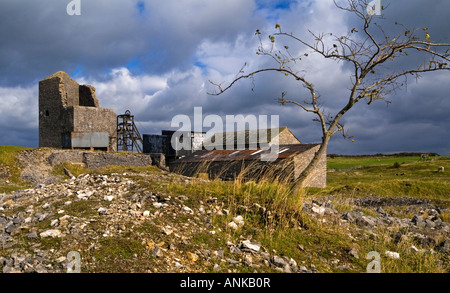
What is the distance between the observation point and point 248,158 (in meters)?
25.8

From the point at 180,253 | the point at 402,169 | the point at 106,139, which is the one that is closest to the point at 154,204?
the point at 180,253

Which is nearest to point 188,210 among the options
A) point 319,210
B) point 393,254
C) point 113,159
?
point 319,210

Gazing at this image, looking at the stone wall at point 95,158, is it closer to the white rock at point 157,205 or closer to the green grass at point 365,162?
the white rock at point 157,205

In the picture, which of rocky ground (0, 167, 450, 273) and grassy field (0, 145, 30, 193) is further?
grassy field (0, 145, 30, 193)

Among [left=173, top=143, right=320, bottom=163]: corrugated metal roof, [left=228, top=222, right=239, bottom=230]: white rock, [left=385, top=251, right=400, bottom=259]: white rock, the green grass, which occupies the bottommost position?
the green grass

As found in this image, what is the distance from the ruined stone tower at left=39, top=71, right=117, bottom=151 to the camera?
32.9 meters

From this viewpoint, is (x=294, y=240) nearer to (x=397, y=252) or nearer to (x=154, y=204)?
(x=397, y=252)

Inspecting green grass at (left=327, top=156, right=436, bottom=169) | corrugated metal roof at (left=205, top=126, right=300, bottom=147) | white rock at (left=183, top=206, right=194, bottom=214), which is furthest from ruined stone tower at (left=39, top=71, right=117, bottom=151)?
green grass at (left=327, top=156, right=436, bottom=169)

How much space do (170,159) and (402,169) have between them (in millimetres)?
29926

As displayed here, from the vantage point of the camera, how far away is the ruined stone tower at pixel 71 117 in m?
32.9

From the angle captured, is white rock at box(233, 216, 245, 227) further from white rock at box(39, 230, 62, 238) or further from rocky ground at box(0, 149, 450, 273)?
white rock at box(39, 230, 62, 238)

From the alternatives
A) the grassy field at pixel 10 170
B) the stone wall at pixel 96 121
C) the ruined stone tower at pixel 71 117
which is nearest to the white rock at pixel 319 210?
the grassy field at pixel 10 170

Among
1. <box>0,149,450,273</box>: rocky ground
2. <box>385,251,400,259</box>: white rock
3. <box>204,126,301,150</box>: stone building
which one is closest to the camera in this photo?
<box>0,149,450,273</box>: rocky ground

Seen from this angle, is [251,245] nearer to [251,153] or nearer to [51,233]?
[51,233]
